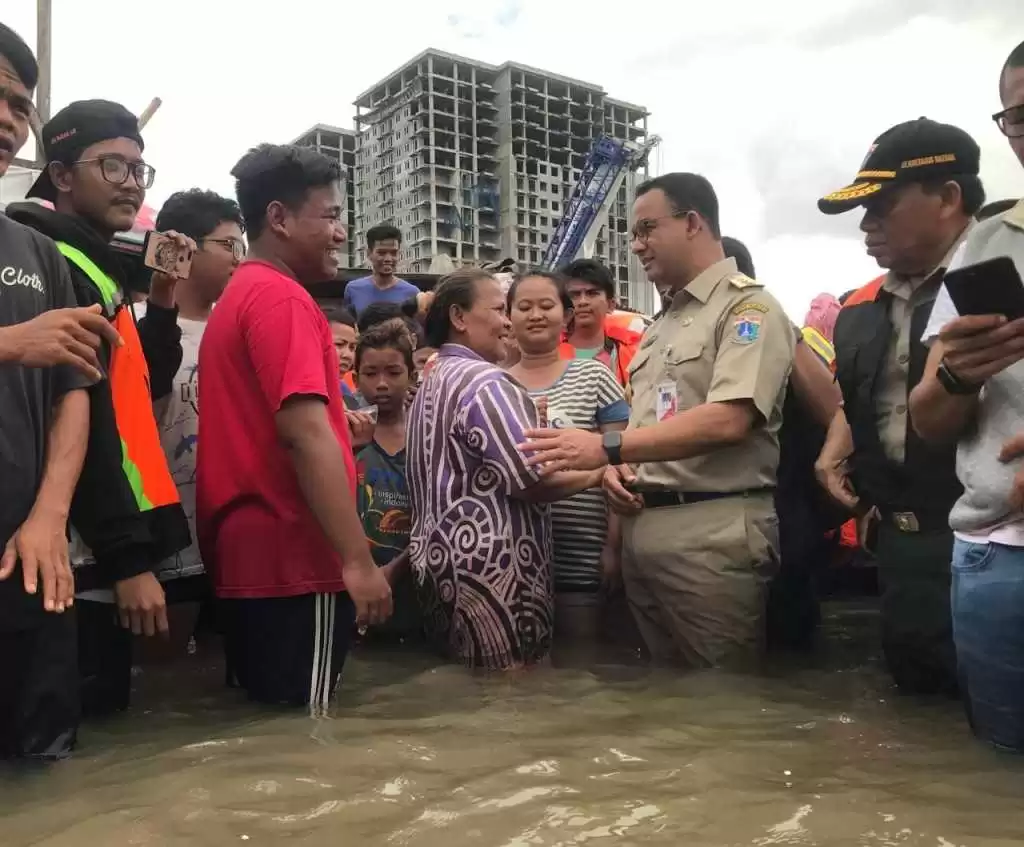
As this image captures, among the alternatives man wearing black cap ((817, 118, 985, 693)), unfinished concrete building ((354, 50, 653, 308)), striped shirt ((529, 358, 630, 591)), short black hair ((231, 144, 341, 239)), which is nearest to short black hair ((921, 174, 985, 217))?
man wearing black cap ((817, 118, 985, 693))

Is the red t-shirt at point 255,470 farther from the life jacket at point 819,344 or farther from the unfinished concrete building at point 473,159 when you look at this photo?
the unfinished concrete building at point 473,159

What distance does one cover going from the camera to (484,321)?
330cm

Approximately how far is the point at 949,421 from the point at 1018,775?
82 centimetres

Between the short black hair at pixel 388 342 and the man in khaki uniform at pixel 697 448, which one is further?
the short black hair at pixel 388 342

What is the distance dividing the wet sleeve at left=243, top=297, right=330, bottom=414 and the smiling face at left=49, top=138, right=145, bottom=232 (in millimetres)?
605

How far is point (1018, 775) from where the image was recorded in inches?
79.2

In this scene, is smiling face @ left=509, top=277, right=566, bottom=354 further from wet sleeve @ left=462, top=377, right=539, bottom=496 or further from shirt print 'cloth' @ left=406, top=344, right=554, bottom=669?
wet sleeve @ left=462, top=377, right=539, bottom=496

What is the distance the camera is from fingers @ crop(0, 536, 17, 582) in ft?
6.39

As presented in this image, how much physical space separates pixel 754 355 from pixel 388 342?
5.42 ft

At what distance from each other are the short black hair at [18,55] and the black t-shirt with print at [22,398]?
1.13 ft

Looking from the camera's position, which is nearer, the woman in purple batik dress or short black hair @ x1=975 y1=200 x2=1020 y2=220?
short black hair @ x1=975 y1=200 x2=1020 y2=220

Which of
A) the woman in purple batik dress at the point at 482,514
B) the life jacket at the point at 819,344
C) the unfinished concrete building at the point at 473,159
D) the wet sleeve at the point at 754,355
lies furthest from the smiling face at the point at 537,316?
the unfinished concrete building at the point at 473,159

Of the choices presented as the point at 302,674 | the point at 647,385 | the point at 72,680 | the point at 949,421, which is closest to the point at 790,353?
the point at 647,385

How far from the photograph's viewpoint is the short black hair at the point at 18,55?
2.05 meters
